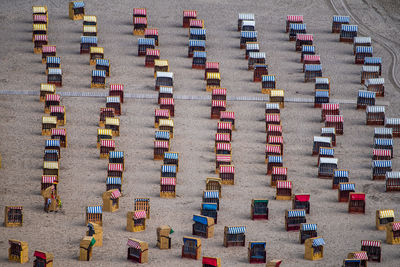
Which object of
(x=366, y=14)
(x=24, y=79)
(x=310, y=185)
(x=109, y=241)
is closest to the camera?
(x=109, y=241)

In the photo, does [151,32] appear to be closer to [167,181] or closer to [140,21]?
[140,21]

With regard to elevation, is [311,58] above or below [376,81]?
above

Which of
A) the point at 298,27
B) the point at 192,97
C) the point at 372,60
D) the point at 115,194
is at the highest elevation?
the point at 298,27

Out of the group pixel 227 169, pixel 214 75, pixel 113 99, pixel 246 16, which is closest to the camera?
pixel 227 169

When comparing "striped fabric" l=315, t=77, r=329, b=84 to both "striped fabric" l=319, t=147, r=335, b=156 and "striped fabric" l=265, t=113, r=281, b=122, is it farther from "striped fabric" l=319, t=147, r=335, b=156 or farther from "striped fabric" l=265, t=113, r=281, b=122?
"striped fabric" l=319, t=147, r=335, b=156

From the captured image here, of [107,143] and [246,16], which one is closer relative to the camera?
[107,143]

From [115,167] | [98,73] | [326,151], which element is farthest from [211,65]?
[115,167]

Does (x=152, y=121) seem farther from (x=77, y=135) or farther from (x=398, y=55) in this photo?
(x=398, y=55)

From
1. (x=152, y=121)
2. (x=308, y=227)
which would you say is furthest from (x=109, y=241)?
(x=152, y=121)
